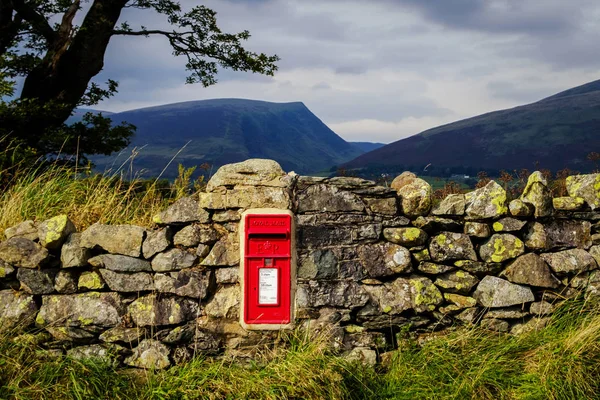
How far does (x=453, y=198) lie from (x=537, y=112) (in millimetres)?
146104

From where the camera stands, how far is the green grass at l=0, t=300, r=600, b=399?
3746mm

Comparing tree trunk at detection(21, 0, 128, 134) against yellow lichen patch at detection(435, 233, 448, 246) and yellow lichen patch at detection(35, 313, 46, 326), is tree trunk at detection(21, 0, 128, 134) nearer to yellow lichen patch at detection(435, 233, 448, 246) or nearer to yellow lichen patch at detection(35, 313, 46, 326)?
yellow lichen patch at detection(35, 313, 46, 326)

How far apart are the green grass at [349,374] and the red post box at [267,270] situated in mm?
237

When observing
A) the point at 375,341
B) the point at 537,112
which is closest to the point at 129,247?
the point at 375,341

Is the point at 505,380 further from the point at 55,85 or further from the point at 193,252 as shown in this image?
the point at 55,85

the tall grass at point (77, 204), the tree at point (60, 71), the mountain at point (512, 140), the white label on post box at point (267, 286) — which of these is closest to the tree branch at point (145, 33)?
the tree at point (60, 71)

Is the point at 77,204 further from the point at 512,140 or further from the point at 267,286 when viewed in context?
the point at 512,140

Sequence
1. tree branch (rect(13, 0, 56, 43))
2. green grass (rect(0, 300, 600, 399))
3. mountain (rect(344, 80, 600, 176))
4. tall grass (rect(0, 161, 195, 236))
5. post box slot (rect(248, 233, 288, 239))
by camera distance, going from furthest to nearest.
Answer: mountain (rect(344, 80, 600, 176)) → tree branch (rect(13, 0, 56, 43)) → tall grass (rect(0, 161, 195, 236)) → post box slot (rect(248, 233, 288, 239)) → green grass (rect(0, 300, 600, 399))

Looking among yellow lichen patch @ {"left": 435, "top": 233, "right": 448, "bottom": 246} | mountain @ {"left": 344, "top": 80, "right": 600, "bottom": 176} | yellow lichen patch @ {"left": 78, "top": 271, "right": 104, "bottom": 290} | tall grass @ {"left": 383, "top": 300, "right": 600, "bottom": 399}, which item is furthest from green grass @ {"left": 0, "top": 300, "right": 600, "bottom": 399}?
mountain @ {"left": 344, "top": 80, "right": 600, "bottom": 176}

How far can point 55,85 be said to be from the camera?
324 inches

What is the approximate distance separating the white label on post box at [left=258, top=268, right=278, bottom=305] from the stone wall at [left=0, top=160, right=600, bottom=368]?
207 mm

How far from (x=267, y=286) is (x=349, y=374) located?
935mm

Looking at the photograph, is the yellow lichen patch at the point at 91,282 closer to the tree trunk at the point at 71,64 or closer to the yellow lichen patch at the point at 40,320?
the yellow lichen patch at the point at 40,320

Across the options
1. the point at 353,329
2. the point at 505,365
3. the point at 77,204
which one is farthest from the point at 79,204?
the point at 505,365
